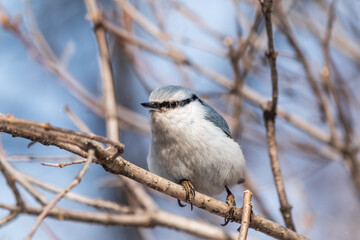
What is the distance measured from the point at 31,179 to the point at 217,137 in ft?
3.95

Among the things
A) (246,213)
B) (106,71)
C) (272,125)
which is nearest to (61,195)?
(246,213)

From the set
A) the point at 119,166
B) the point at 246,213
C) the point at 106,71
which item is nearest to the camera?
the point at 119,166

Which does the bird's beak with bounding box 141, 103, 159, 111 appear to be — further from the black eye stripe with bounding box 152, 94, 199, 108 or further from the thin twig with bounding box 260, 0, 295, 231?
the thin twig with bounding box 260, 0, 295, 231

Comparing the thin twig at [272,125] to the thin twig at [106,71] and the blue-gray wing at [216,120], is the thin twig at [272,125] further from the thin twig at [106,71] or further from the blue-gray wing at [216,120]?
the thin twig at [106,71]

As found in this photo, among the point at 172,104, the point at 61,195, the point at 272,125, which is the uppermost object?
the point at 272,125

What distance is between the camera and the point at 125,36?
333cm

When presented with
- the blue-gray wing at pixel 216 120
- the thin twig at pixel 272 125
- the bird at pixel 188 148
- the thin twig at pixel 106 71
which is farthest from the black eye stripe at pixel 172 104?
the thin twig at pixel 272 125

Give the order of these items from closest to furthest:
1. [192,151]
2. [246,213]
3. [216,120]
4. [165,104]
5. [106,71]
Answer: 1. [246,213]
2. [192,151]
3. [165,104]
4. [216,120]
5. [106,71]

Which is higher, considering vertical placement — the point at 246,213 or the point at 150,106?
the point at 150,106

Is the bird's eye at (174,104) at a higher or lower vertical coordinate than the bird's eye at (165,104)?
higher

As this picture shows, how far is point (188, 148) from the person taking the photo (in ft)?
8.39

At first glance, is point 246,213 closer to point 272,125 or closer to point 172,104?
point 272,125

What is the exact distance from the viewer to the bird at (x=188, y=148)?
2.56 meters

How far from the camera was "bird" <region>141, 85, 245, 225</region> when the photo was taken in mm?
2562
